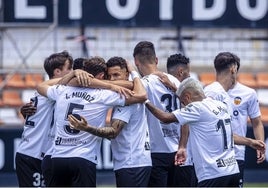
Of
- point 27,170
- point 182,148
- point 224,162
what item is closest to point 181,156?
point 182,148

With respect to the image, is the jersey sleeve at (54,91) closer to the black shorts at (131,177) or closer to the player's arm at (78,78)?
the player's arm at (78,78)

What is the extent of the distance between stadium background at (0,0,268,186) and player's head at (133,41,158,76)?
5566 millimetres

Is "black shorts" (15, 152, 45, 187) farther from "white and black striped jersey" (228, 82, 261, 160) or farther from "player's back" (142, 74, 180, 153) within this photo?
"white and black striped jersey" (228, 82, 261, 160)

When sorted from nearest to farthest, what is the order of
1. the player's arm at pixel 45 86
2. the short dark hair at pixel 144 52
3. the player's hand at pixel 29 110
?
the player's arm at pixel 45 86, the short dark hair at pixel 144 52, the player's hand at pixel 29 110

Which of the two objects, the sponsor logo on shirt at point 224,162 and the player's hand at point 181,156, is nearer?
the sponsor logo on shirt at point 224,162

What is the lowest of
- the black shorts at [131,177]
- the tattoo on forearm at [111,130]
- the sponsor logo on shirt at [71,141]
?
the black shorts at [131,177]

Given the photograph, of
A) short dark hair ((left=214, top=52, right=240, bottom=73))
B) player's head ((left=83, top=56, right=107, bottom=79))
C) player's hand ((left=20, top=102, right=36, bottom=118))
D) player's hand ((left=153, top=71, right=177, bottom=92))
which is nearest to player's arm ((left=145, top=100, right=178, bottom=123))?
player's hand ((left=153, top=71, right=177, bottom=92))

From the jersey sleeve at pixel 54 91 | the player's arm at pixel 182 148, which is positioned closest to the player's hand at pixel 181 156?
the player's arm at pixel 182 148

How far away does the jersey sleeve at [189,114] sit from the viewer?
958cm

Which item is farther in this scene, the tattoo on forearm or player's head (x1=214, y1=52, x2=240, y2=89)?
player's head (x1=214, y1=52, x2=240, y2=89)

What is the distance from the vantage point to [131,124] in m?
9.95

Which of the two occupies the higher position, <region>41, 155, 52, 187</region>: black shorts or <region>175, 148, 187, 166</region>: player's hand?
<region>175, 148, 187, 166</region>: player's hand

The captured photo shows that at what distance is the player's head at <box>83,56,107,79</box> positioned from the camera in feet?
32.3

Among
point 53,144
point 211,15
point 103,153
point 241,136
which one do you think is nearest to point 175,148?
point 241,136
